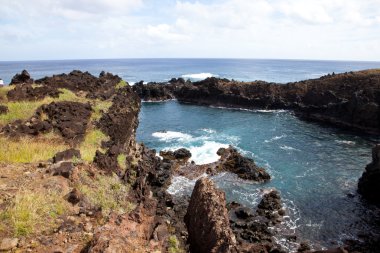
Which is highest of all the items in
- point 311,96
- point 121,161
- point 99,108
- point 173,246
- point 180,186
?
point 99,108

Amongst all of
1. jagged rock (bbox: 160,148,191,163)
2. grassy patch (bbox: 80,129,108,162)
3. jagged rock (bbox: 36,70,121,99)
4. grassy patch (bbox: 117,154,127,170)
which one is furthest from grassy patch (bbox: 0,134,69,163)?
jagged rock (bbox: 160,148,191,163)

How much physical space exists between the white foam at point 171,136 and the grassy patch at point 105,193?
40.3m

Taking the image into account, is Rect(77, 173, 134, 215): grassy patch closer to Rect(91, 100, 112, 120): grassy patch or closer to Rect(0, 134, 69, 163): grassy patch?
Rect(0, 134, 69, 163): grassy patch

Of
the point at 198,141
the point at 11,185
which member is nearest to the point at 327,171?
the point at 198,141

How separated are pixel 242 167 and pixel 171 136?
67.7ft

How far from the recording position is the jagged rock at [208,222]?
10.5 meters

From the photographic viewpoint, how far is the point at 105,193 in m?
14.1

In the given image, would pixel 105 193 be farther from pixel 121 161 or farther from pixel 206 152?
pixel 206 152

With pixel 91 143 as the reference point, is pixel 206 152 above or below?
below

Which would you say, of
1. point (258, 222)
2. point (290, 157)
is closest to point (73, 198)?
point (258, 222)

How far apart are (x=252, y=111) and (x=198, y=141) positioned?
31783 millimetres

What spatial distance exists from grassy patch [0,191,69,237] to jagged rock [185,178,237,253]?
191 inches

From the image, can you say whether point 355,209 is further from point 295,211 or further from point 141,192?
point 141,192

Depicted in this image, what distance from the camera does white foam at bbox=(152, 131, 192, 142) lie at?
5641cm
